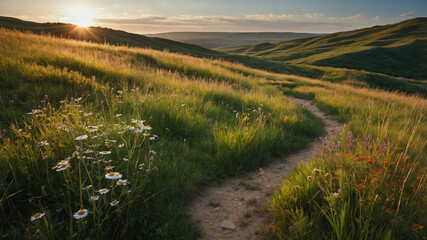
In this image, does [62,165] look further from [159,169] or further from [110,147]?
[159,169]

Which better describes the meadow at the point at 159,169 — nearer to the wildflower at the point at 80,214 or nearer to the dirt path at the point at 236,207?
the wildflower at the point at 80,214

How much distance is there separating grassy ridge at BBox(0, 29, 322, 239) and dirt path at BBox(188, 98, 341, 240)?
0.21 m

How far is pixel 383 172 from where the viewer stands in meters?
2.67

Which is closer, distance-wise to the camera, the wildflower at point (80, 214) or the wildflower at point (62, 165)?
the wildflower at point (80, 214)

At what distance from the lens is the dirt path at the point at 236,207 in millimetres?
2766

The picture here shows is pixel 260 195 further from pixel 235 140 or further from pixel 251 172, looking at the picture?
pixel 235 140

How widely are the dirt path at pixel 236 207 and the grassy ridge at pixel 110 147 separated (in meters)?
0.21

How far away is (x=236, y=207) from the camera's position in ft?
10.6

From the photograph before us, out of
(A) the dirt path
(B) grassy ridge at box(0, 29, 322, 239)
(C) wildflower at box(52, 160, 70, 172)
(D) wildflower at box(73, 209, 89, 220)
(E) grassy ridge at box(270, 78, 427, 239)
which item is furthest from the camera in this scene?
(A) the dirt path

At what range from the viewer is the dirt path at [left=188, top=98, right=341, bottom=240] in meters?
2.77

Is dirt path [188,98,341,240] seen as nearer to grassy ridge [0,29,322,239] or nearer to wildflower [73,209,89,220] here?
grassy ridge [0,29,322,239]

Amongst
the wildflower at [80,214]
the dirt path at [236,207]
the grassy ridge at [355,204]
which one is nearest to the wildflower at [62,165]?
the wildflower at [80,214]

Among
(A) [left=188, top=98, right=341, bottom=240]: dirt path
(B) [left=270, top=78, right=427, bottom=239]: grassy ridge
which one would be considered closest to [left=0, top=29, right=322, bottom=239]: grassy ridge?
(A) [left=188, top=98, right=341, bottom=240]: dirt path

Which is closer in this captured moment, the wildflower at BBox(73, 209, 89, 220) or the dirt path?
the wildflower at BBox(73, 209, 89, 220)
